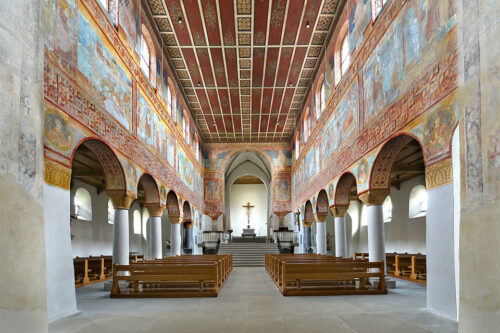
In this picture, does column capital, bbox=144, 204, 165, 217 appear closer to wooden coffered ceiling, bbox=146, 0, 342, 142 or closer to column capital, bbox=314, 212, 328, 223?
wooden coffered ceiling, bbox=146, 0, 342, 142

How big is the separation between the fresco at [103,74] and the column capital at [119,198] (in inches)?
82.8

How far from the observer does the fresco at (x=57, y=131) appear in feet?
25.8

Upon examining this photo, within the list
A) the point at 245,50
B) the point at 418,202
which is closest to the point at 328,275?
the point at 245,50

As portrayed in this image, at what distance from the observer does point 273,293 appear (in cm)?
1091

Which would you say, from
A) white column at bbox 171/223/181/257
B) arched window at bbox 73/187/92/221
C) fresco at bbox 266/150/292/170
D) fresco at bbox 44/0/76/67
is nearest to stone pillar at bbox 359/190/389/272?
fresco at bbox 44/0/76/67

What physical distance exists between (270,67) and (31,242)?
57.4 feet

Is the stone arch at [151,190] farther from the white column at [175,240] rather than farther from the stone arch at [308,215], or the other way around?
the stone arch at [308,215]

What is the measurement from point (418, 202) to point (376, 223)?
1123cm

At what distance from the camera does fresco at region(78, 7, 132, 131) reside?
975 centimetres

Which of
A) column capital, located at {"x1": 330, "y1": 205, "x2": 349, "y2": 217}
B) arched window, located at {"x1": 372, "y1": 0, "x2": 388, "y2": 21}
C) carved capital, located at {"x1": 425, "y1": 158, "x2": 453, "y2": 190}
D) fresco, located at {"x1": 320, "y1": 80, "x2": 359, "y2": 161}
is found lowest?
column capital, located at {"x1": 330, "y1": 205, "x2": 349, "y2": 217}

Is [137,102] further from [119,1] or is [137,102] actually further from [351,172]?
[351,172]

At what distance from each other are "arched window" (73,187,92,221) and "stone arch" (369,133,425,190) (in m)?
16.4

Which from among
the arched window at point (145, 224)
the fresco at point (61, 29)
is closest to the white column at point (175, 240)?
the arched window at point (145, 224)

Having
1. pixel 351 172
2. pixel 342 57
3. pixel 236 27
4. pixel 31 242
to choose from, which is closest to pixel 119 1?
pixel 236 27
